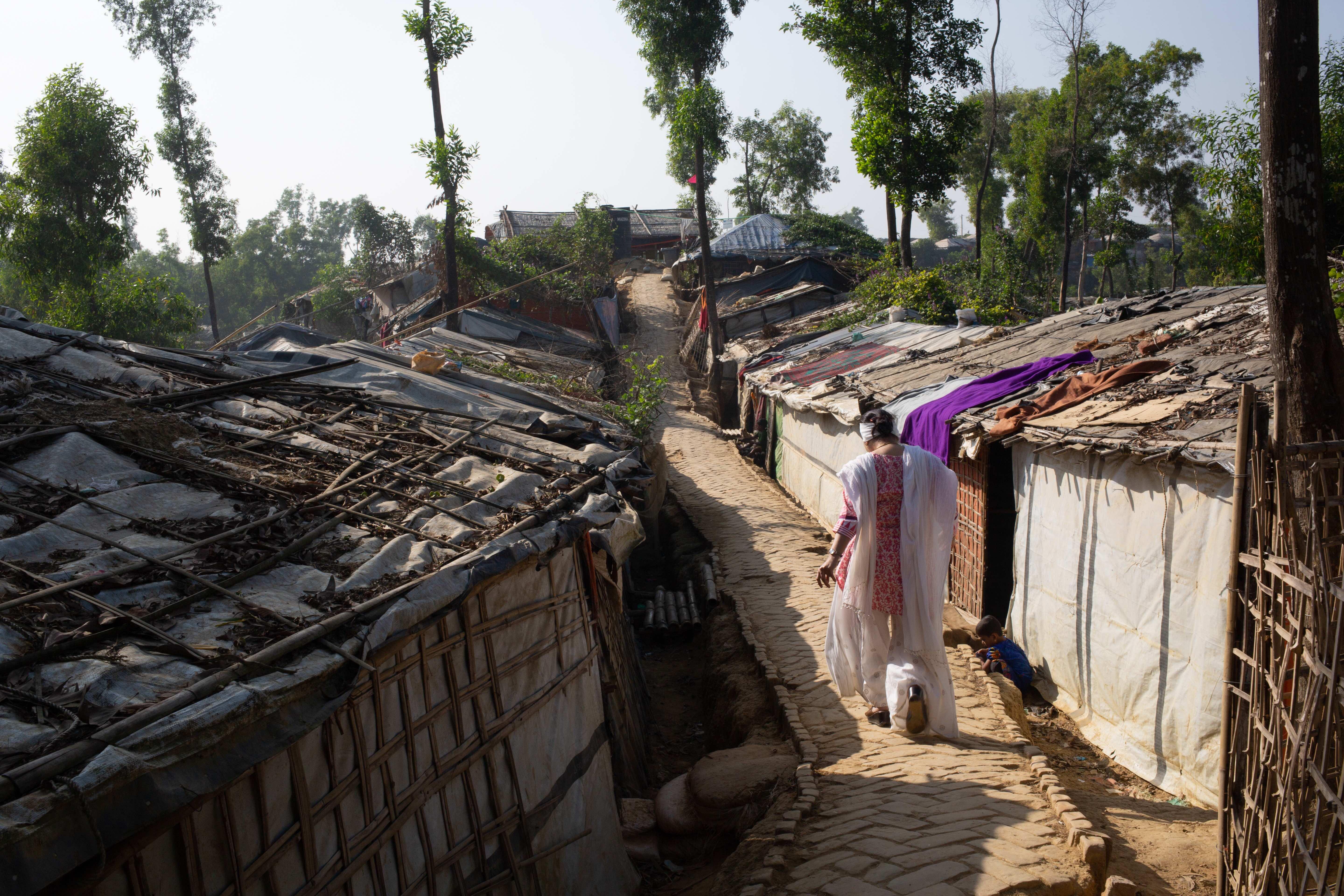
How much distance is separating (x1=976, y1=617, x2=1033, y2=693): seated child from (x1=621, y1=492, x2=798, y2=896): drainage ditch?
178 cm

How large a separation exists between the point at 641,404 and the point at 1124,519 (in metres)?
7.49

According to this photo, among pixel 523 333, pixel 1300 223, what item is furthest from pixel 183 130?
pixel 1300 223

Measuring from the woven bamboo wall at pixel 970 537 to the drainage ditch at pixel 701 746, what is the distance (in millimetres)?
2232

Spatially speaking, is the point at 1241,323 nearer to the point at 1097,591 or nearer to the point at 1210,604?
the point at 1097,591

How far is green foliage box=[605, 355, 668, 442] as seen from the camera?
38.0ft

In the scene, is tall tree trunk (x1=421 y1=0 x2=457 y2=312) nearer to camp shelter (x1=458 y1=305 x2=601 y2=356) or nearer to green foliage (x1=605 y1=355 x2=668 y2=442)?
camp shelter (x1=458 y1=305 x2=601 y2=356)

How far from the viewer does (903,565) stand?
5113mm

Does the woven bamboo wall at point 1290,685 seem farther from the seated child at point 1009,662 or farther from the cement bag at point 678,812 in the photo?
the seated child at point 1009,662

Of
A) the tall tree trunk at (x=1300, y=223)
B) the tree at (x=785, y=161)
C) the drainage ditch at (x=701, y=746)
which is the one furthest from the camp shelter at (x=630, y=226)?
the tall tree trunk at (x=1300, y=223)

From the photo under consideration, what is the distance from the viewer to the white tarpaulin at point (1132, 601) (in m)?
4.92

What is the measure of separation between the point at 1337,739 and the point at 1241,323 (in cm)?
531

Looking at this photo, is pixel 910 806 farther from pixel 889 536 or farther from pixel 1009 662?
pixel 1009 662

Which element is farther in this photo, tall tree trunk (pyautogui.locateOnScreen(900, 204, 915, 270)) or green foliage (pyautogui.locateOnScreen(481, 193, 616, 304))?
green foliage (pyautogui.locateOnScreen(481, 193, 616, 304))

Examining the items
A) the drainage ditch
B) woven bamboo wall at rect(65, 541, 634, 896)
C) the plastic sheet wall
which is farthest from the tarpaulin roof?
woven bamboo wall at rect(65, 541, 634, 896)
